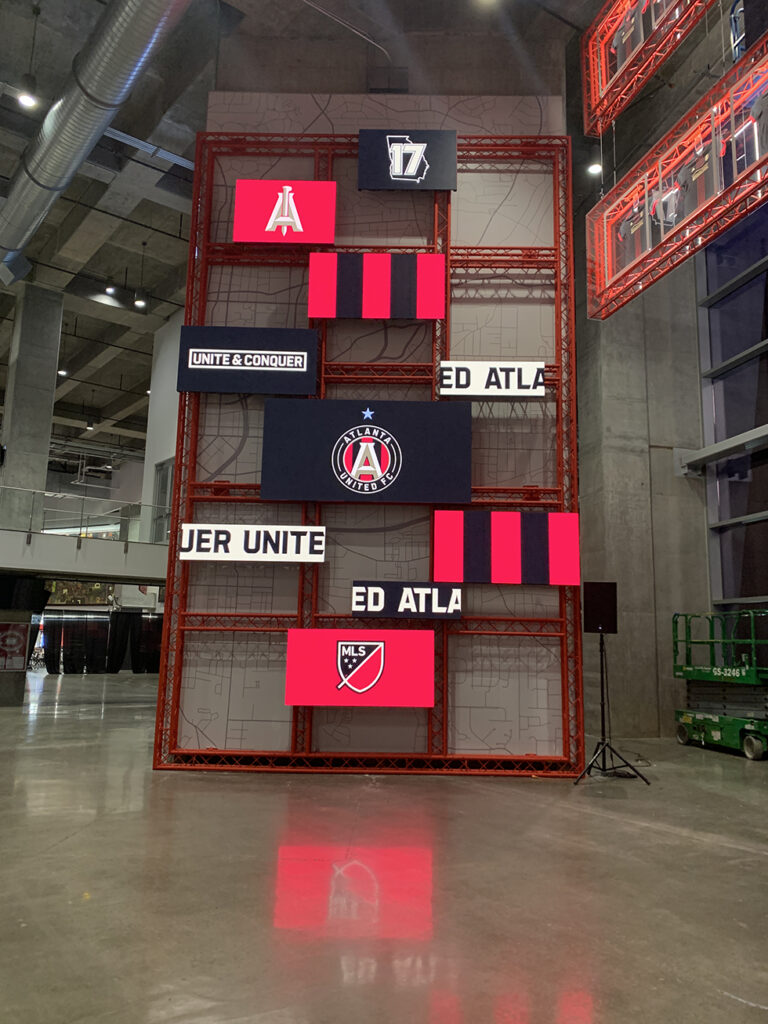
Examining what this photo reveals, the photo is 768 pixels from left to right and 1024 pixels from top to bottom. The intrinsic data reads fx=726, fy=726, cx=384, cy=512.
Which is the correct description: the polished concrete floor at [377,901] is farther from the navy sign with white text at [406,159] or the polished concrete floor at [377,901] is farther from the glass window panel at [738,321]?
the glass window panel at [738,321]

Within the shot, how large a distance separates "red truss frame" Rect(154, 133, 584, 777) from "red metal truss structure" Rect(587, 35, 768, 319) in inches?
29.8

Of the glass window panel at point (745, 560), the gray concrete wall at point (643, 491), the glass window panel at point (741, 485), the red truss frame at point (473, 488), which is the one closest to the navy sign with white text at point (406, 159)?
the red truss frame at point (473, 488)

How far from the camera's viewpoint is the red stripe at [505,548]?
324 inches

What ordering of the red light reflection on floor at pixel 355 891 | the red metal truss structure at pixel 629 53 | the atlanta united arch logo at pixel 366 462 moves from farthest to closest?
1. the atlanta united arch logo at pixel 366 462
2. the red metal truss structure at pixel 629 53
3. the red light reflection on floor at pixel 355 891

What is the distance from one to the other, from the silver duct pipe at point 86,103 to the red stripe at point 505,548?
6103 millimetres

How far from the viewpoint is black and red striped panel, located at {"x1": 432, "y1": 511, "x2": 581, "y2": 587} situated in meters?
8.21

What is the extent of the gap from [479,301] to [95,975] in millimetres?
7823

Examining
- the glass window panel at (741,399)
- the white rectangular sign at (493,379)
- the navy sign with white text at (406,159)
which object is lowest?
the white rectangular sign at (493,379)

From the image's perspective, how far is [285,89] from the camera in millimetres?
9328

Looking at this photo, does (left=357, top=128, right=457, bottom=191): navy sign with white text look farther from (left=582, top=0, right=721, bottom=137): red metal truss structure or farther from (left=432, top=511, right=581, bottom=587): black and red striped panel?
(left=432, top=511, right=581, bottom=587): black and red striped panel

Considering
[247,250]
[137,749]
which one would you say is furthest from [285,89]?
[137,749]

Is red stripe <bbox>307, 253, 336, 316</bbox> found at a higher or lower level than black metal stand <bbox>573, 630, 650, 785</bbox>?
higher

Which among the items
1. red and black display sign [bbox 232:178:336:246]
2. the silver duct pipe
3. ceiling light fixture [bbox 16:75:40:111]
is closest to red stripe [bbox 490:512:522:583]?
red and black display sign [bbox 232:178:336:246]

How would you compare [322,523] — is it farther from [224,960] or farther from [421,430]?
[224,960]
